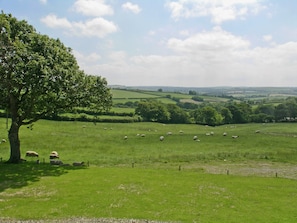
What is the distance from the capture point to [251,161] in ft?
156

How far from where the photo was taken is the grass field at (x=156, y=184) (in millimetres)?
23000

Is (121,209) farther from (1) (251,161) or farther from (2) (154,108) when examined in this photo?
(2) (154,108)

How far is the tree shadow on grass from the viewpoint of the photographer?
99.8 ft

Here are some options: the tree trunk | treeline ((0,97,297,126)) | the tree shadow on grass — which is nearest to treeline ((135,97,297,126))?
treeline ((0,97,297,126))

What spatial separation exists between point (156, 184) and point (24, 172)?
1597 centimetres

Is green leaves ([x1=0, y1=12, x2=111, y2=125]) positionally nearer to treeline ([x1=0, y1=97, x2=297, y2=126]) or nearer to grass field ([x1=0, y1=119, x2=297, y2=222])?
grass field ([x1=0, y1=119, x2=297, y2=222])

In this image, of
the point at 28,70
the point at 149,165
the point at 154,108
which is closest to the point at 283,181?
the point at 149,165

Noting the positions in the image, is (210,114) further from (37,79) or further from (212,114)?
(37,79)

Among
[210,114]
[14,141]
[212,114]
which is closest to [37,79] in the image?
[14,141]

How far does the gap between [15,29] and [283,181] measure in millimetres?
36216

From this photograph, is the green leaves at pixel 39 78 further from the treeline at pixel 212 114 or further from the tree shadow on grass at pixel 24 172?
the treeline at pixel 212 114

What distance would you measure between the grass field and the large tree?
25.5ft

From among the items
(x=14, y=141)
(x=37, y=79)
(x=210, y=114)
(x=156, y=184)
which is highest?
(x=37, y=79)

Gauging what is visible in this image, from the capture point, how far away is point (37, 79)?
3250cm
